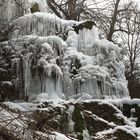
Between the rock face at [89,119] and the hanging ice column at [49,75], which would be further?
the hanging ice column at [49,75]

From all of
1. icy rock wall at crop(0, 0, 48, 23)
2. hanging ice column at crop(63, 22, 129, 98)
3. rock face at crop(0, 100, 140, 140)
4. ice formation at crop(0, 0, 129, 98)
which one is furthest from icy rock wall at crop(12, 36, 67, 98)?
icy rock wall at crop(0, 0, 48, 23)

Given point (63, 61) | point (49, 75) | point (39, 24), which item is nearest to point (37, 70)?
point (49, 75)

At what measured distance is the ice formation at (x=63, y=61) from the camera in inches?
328

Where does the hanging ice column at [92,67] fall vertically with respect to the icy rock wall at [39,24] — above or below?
below

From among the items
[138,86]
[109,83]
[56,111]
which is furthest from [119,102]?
[138,86]

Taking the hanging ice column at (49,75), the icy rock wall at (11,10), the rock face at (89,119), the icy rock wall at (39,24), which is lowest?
the rock face at (89,119)

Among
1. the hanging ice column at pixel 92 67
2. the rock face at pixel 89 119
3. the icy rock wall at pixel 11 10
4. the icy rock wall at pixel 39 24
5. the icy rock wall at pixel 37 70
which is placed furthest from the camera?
the icy rock wall at pixel 11 10

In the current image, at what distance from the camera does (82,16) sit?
13.6 m

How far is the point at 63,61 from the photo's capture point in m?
8.96

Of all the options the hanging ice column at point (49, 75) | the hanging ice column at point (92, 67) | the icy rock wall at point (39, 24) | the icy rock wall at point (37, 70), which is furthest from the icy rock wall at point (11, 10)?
the hanging ice column at point (49, 75)

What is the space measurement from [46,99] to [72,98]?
85 cm

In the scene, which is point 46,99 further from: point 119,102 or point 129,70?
point 129,70

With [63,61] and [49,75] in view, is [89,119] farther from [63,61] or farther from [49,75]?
[63,61]

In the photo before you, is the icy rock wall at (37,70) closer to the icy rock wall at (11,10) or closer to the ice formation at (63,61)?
the ice formation at (63,61)
